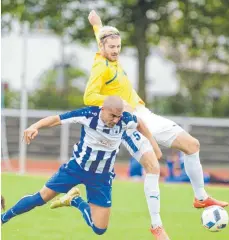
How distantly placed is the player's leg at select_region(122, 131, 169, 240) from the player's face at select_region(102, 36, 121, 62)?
0.83 meters

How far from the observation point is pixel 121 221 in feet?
41.1

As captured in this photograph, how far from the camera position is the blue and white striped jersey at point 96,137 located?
9844mm

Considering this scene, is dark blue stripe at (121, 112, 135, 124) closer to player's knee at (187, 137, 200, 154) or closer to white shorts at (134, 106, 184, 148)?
white shorts at (134, 106, 184, 148)

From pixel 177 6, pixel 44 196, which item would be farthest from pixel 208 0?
pixel 44 196

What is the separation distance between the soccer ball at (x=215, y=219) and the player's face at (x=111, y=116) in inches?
60.7

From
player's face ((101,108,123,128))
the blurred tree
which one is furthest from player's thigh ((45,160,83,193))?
the blurred tree

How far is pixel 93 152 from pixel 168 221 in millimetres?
3026

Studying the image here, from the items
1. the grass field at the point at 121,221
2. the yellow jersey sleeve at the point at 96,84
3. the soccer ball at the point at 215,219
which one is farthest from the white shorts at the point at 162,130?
the grass field at the point at 121,221

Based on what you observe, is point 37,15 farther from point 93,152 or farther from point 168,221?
point 93,152

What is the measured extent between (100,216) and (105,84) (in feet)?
4.97

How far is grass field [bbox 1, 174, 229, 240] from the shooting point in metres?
11.1

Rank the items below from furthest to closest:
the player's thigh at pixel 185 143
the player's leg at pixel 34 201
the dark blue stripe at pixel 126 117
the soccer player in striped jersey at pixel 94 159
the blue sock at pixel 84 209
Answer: the player's thigh at pixel 185 143 → the blue sock at pixel 84 209 → the player's leg at pixel 34 201 → the dark blue stripe at pixel 126 117 → the soccer player in striped jersey at pixel 94 159

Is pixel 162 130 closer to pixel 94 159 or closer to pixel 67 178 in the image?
pixel 94 159

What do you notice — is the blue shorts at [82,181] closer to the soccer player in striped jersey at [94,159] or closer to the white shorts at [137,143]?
the soccer player in striped jersey at [94,159]
